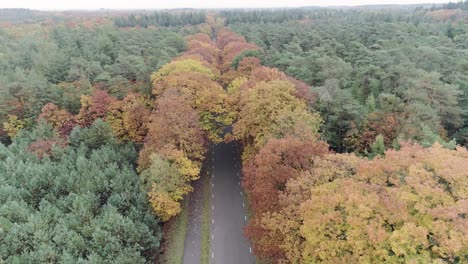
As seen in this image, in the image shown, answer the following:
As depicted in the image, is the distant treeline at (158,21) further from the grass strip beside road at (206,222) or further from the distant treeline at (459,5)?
the grass strip beside road at (206,222)

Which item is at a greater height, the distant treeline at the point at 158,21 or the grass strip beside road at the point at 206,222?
the distant treeline at the point at 158,21

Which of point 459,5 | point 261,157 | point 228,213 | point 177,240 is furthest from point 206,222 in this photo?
point 459,5

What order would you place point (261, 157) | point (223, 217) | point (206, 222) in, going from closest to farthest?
point (261, 157) < point (206, 222) < point (223, 217)

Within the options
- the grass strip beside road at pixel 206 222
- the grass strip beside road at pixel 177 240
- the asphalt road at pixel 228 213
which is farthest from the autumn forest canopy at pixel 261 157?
the grass strip beside road at pixel 206 222

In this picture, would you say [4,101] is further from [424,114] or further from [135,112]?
[424,114]

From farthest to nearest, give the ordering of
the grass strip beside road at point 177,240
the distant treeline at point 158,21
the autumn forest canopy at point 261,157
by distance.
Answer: the distant treeline at point 158,21
the grass strip beside road at point 177,240
the autumn forest canopy at point 261,157

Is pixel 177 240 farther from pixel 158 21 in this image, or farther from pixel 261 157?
pixel 158 21

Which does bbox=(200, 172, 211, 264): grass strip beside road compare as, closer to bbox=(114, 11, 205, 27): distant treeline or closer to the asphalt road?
the asphalt road

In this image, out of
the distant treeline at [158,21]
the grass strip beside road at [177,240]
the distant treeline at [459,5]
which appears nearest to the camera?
the grass strip beside road at [177,240]
